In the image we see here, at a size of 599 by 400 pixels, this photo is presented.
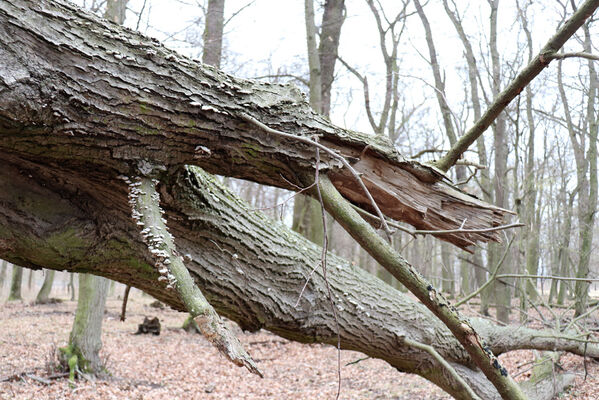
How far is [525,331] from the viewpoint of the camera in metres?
4.31

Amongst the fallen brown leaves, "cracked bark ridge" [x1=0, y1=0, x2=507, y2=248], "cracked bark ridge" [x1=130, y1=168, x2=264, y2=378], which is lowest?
the fallen brown leaves

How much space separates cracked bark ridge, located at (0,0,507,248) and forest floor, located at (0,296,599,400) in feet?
15.0

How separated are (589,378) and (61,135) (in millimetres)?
7088

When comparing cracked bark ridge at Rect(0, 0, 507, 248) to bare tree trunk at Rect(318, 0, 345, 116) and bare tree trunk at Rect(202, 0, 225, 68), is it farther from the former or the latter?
bare tree trunk at Rect(318, 0, 345, 116)

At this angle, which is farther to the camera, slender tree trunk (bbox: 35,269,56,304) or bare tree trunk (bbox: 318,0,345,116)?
slender tree trunk (bbox: 35,269,56,304)

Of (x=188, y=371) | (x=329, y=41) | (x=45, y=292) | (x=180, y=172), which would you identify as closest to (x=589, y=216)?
(x=329, y=41)

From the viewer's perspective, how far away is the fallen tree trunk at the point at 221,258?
7.18 feet

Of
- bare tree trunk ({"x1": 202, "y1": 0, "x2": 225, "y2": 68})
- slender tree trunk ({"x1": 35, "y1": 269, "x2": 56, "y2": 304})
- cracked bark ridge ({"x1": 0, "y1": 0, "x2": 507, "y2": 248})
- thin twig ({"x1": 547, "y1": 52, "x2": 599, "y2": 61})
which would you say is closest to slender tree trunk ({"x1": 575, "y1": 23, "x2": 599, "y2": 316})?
thin twig ({"x1": 547, "y1": 52, "x2": 599, "y2": 61})

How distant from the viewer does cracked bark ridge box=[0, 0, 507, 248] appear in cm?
161

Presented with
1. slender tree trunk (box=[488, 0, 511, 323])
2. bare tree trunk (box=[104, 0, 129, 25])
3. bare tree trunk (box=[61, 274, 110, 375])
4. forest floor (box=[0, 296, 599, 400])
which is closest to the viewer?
forest floor (box=[0, 296, 599, 400])

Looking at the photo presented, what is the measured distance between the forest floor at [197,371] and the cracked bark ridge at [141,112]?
458 centimetres

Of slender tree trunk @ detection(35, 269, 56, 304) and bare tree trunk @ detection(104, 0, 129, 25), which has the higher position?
bare tree trunk @ detection(104, 0, 129, 25)

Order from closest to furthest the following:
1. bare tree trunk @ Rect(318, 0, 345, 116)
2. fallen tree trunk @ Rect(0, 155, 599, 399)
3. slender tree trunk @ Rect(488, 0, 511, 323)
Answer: fallen tree trunk @ Rect(0, 155, 599, 399)
slender tree trunk @ Rect(488, 0, 511, 323)
bare tree trunk @ Rect(318, 0, 345, 116)

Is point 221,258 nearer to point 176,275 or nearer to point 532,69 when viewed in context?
point 176,275
